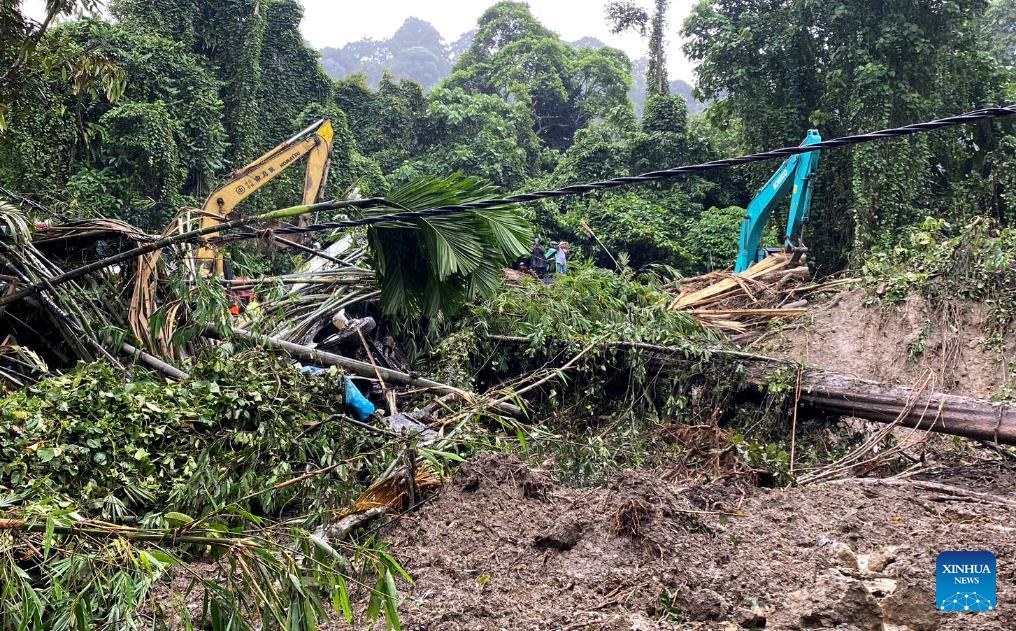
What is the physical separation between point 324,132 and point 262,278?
533 centimetres

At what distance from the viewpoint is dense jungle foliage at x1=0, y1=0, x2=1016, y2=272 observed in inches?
555

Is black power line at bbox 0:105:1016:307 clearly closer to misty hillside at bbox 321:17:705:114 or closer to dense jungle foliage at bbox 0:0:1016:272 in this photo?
dense jungle foliage at bbox 0:0:1016:272

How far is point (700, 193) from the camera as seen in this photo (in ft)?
57.6

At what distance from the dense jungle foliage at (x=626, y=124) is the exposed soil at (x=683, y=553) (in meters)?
7.73

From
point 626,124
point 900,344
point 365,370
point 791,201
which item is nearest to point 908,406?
point 900,344

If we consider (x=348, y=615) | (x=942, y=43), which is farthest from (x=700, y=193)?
(x=348, y=615)

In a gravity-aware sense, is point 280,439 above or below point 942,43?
below

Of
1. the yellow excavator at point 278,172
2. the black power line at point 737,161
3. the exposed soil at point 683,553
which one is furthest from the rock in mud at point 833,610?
the yellow excavator at point 278,172

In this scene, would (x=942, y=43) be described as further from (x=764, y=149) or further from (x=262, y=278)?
(x=262, y=278)

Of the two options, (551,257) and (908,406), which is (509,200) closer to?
(908,406)

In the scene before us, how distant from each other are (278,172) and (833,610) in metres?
9.51

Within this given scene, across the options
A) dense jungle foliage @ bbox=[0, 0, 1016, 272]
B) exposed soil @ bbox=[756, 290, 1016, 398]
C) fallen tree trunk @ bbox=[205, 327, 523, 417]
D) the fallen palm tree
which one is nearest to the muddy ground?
fallen tree trunk @ bbox=[205, 327, 523, 417]

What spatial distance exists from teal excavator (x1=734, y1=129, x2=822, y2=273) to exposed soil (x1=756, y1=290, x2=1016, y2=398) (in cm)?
186

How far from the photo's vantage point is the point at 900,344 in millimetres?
7793
